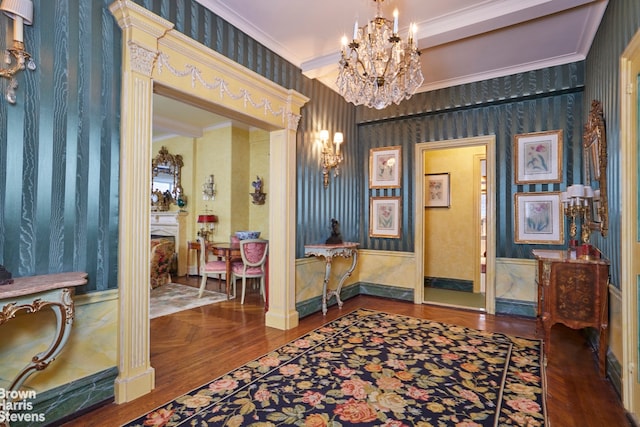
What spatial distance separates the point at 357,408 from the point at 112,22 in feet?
10.3

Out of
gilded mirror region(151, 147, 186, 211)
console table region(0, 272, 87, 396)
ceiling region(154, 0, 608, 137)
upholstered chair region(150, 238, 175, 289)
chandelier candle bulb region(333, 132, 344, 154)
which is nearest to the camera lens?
console table region(0, 272, 87, 396)

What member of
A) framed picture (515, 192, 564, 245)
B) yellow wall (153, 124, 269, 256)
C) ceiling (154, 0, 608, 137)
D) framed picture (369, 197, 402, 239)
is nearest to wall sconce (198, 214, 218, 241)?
yellow wall (153, 124, 269, 256)

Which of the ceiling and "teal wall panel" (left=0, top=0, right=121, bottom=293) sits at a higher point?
the ceiling

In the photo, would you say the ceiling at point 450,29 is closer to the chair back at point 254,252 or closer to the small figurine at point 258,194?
the chair back at point 254,252

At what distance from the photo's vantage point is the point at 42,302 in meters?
1.64

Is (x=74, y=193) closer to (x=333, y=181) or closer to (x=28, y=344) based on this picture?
(x=28, y=344)

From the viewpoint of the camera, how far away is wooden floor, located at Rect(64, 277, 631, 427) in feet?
6.79

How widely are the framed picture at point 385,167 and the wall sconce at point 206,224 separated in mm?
3416

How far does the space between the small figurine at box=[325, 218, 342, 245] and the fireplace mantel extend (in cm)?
411

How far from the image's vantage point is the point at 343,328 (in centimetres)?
363

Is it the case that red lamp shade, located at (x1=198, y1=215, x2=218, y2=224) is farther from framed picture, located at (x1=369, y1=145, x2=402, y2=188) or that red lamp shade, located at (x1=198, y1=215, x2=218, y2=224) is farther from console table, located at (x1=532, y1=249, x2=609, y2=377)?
console table, located at (x1=532, y1=249, x2=609, y2=377)

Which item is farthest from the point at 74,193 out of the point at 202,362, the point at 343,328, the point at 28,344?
the point at 343,328

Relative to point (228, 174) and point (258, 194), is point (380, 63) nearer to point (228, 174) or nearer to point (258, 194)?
point (258, 194)

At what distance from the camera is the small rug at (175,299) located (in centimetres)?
439
